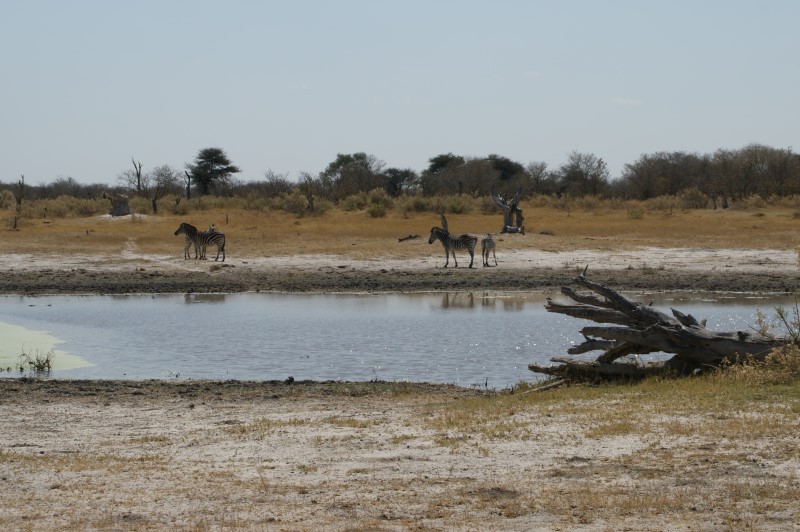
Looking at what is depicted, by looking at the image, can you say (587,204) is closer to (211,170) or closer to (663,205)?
(663,205)

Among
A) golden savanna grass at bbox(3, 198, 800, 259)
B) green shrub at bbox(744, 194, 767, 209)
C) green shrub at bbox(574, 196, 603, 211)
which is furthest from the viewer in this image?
green shrub at bbox(574, 196, 603, 211)

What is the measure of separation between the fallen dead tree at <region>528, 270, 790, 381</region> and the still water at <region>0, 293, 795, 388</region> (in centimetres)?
217

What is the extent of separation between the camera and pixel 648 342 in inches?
470

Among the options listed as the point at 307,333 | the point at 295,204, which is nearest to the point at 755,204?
the point at 295,204

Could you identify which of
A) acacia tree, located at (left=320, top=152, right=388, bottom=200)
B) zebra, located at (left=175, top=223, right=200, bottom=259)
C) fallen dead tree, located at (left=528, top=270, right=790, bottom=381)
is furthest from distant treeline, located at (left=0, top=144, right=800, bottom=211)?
fallen dead tree, located at (left=528, top=270, right=790, bottom=381)

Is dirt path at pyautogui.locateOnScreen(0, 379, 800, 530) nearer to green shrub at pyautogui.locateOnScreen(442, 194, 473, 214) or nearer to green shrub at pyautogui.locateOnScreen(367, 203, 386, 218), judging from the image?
green shrub at pyautogui.locateOnScreen(367, 203, 386, 218)

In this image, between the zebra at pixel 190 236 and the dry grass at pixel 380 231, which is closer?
the zebra at pixel 190 236

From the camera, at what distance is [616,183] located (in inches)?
3182

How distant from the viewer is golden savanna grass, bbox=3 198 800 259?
36.3 m

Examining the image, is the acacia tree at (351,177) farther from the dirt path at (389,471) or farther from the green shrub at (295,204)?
the dirt path at (389,471)

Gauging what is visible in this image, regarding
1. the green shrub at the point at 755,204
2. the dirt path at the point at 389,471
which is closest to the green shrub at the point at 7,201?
the green shrub at the point at 755,204

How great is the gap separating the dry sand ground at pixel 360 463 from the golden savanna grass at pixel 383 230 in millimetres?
22671

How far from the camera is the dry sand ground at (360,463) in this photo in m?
6.71

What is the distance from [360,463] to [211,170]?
251 feet
